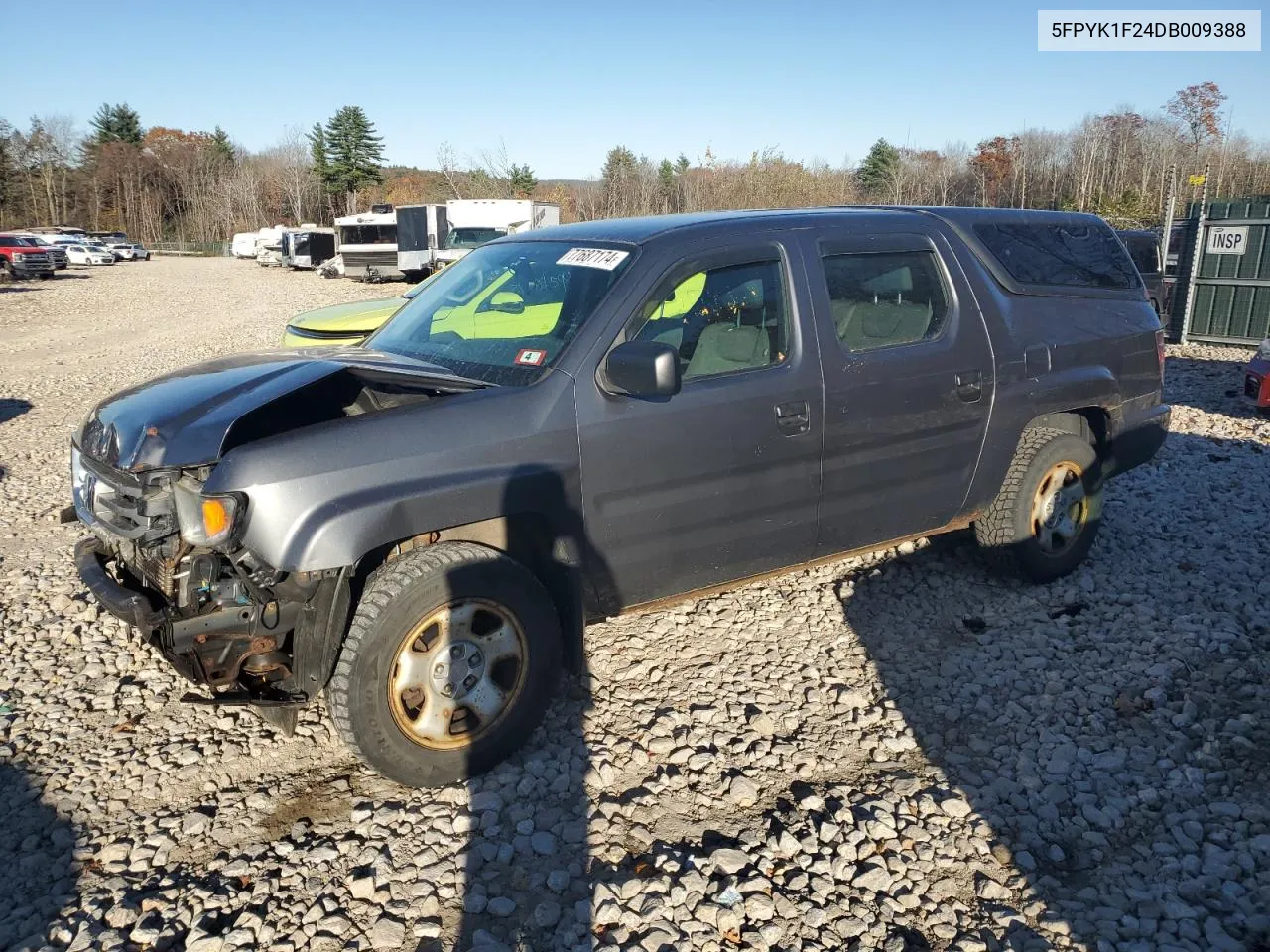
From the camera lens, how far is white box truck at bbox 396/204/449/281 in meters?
32.7

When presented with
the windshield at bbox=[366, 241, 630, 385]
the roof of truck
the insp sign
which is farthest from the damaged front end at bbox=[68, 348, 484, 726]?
the insp sign

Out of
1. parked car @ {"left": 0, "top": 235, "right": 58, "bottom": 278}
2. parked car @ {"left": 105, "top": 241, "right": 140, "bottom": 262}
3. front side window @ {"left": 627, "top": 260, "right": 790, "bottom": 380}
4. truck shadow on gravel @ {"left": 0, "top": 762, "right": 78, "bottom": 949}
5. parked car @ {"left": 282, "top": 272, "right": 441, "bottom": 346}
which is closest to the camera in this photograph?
truck shadow on gravel @ {"left": 0, "top": 762, "right": 78, "bottom": 949}

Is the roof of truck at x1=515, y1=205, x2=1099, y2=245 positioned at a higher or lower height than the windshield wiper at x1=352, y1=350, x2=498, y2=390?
higher

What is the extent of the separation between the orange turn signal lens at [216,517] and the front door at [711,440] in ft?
4.10

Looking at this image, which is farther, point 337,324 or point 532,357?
point 337,324

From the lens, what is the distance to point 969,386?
14.7 ft

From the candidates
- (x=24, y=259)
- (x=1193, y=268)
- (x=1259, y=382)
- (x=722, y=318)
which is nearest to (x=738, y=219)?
(x=722, y=318)

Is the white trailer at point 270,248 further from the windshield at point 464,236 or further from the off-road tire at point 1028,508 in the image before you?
the off-road tire at point 1028,508

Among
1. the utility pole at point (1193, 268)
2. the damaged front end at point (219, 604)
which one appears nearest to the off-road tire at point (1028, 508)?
the damaged front end at point (219, 604)

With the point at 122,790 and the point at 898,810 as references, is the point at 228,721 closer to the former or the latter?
the point at 122,790

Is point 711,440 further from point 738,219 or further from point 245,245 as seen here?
point 245,245

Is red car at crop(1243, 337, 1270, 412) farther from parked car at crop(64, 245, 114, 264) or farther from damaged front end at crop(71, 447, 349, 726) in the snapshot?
parked car at crop(64, 245, 114, 264)

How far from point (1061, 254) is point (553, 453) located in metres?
3.40

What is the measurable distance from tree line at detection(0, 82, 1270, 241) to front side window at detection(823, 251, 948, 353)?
25.0ft
